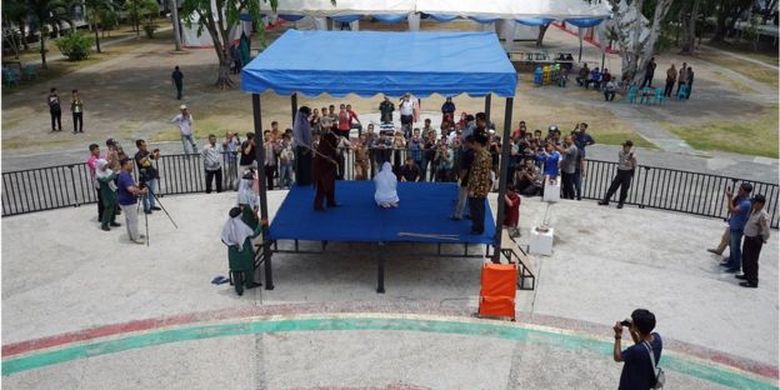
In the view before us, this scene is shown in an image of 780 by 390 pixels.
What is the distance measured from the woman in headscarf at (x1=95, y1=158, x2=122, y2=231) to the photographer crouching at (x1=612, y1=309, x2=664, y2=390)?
994 cm

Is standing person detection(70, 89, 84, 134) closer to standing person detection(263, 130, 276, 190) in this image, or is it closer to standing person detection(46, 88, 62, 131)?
standing person detection(46, 88, 62, 131)

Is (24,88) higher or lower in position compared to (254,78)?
lower

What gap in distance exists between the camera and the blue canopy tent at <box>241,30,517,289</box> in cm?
926

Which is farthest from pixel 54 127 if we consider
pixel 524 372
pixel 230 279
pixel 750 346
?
pixel 750 346

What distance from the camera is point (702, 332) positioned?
923 cm

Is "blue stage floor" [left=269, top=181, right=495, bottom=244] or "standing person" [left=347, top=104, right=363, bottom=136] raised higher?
"standing person" [left=347, top=104, right=363, bottom=136]

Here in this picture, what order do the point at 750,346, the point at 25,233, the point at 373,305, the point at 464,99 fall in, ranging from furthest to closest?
the point at 464,99
the point at 25,233
the point at 373,305
the point at 750,346

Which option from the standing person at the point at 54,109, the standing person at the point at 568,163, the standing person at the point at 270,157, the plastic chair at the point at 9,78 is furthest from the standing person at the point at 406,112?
the plastic chair at the point at 9,78

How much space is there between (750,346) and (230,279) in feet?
25.0

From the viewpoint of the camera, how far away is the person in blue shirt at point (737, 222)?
10.7 m

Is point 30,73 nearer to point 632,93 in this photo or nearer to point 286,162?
point 286,162

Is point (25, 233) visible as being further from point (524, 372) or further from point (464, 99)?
point (464, 99)

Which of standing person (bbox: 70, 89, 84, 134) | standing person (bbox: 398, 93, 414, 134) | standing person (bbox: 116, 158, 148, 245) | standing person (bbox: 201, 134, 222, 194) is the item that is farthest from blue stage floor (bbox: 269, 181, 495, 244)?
standing person (bbox: 70, 89, 84, 134)

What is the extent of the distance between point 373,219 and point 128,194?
4472mm
